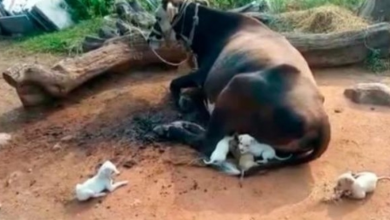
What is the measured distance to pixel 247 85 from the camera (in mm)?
4746

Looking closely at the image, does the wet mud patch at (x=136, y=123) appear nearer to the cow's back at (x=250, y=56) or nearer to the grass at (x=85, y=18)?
the cow's back at (x=250, y=56)

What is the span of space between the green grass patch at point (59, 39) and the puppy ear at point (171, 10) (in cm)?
174

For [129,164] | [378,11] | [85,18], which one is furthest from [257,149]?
[85,18]

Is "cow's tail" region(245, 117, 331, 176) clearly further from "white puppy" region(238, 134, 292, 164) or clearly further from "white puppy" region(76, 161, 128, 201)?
"white puppy" region(76, 161, 128, 201)

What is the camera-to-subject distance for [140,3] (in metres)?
7.91

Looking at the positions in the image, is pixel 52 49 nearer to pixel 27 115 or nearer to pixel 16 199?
pixel 27 115

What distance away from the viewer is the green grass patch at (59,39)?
7555 millimetres

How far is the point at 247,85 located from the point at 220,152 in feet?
1.61

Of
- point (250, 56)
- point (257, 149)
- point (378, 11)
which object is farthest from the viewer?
point (378, 11)

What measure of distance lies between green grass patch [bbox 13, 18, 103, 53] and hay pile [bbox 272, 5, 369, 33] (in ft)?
6.92

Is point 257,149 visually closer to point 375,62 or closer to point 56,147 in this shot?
point 56,147

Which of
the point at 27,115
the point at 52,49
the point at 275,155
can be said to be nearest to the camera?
the point at 275,155

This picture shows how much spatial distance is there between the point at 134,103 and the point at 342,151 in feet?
5.94

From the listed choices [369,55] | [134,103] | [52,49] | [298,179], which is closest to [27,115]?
[134,103]
